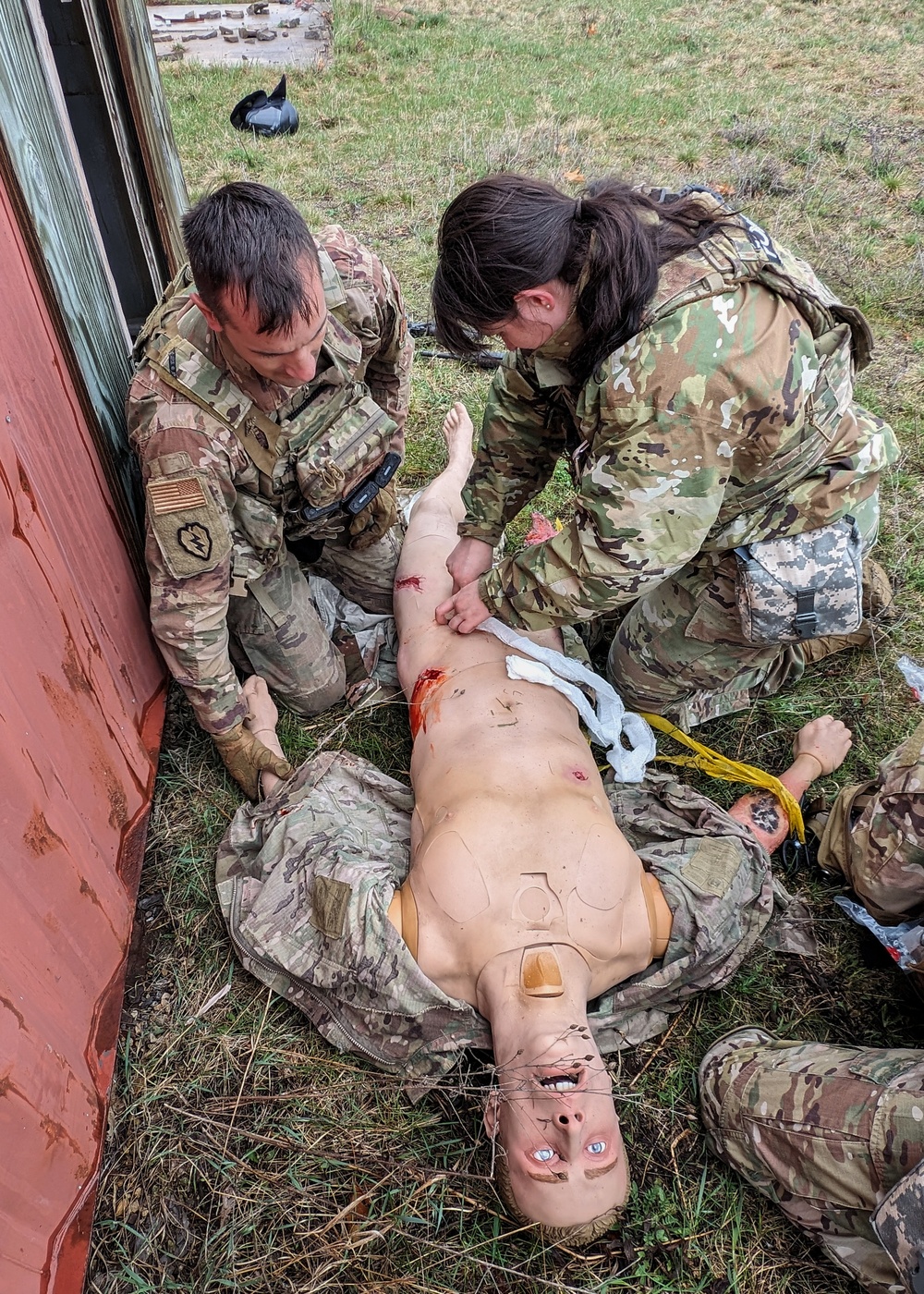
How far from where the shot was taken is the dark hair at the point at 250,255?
2256mm

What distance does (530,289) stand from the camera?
2.10 m

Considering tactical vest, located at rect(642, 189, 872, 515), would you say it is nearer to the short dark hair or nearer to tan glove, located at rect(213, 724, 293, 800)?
tan glove, located at rect(213, 724, 293, 800)

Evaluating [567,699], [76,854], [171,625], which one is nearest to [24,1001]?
[76,854]

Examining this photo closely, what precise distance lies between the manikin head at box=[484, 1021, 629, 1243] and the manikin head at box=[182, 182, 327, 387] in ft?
6.68

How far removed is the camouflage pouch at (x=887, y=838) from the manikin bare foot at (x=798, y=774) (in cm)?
18

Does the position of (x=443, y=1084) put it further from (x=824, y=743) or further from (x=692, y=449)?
(x=692, y=449)

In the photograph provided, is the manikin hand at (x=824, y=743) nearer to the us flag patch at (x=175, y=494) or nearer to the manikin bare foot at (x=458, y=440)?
the manikin bare foot at (x=458, y=440)

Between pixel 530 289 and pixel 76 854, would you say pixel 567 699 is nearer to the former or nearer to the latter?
pixel 530 289

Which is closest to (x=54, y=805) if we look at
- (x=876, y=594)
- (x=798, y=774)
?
(x=798, y=774)

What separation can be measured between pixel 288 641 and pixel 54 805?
132 cm

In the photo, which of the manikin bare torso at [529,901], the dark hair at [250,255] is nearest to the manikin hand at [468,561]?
the manikin bare torso at [529,901]

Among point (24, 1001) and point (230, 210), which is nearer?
point (24, 1001)

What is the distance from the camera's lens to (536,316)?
2.20 m

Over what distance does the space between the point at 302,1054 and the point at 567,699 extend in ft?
4.60
